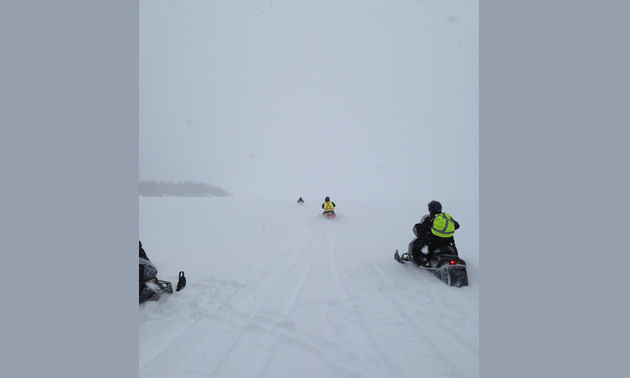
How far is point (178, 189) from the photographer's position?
209ft

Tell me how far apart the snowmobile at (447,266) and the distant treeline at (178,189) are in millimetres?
57146

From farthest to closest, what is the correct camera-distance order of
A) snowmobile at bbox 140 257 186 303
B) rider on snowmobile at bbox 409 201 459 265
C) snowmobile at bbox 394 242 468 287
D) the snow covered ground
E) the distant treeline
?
the distant treeline → rider on snowmobile at bbox 409 201 459 265 → snowmobile at bbox 394 242 468 287 → snowmobile at bbox 140 257 186 303 → the snow covered ground

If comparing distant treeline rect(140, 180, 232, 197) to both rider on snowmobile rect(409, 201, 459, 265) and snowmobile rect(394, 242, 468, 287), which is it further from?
snowmobile rect(394, 242, 468, 287)

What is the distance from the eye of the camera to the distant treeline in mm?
54844

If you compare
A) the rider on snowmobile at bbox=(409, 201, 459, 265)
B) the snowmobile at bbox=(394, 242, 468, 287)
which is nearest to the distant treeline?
the rider on snowmobile at bbox=(409, 201, 459, 265)

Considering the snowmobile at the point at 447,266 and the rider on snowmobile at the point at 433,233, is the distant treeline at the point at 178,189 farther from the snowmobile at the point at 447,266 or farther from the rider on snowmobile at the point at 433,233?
the snowmobile at the point at 447,266

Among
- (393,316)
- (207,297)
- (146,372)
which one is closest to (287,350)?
(146,372)

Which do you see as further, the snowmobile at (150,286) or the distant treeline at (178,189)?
the distant treeline at (178,189)

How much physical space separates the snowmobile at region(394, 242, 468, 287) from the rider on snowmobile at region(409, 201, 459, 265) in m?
0.07

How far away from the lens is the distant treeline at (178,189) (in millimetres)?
54844

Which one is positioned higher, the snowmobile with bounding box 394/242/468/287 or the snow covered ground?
the snowmobile with bounding box 394/242/468/287

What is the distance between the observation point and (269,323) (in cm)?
357

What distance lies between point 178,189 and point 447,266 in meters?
68.8

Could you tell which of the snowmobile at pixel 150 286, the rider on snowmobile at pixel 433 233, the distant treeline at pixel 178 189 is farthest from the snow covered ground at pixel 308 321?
the distant treeline at pixel 178 189
